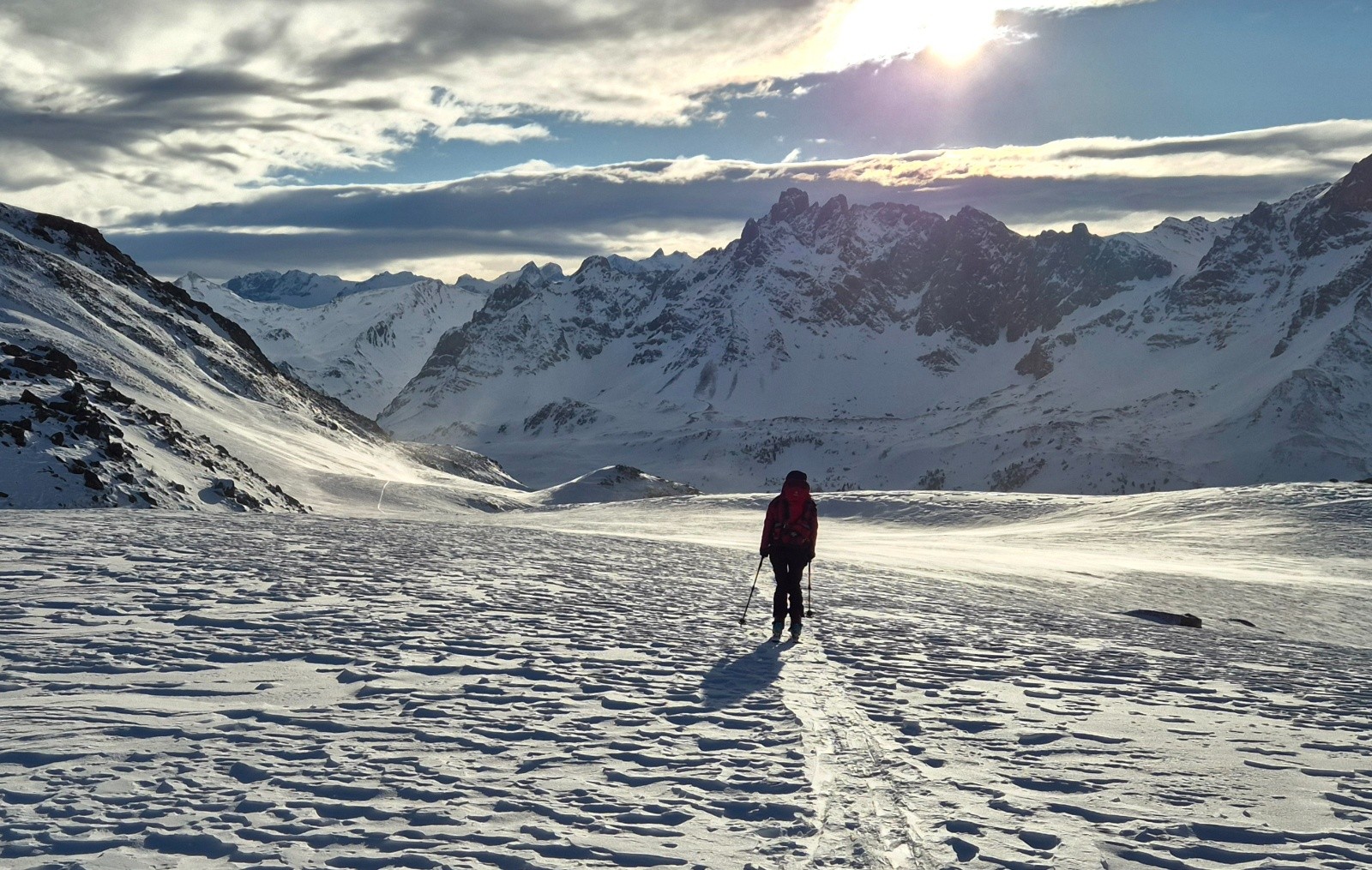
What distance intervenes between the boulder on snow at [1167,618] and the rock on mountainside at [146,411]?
1156 inches

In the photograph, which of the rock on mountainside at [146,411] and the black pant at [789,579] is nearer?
the black pant at [789,579]

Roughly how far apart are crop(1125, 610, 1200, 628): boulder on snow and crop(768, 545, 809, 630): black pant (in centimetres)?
860

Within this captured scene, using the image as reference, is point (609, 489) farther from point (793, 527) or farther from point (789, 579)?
point (793, 527)

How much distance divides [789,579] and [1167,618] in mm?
9142

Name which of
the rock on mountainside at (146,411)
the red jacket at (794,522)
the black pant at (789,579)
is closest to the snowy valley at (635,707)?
the black pant at (789,579)

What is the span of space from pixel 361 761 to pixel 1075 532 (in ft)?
125

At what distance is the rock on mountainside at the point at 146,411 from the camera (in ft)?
107

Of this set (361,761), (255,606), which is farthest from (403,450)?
(361,761)

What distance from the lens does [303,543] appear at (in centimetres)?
2112

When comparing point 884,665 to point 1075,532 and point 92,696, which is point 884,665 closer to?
point 92,696

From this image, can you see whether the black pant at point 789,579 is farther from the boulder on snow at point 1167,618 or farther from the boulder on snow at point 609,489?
the boulder on snow at point 609,489

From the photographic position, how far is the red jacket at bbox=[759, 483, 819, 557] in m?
14.3

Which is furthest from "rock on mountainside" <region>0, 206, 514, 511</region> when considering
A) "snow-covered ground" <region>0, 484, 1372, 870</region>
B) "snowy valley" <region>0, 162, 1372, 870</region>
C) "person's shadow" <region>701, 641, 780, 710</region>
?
"person's shadow" <region>701, 641, 780, 710</region>

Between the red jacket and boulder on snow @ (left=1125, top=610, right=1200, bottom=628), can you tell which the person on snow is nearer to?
the red jacket
